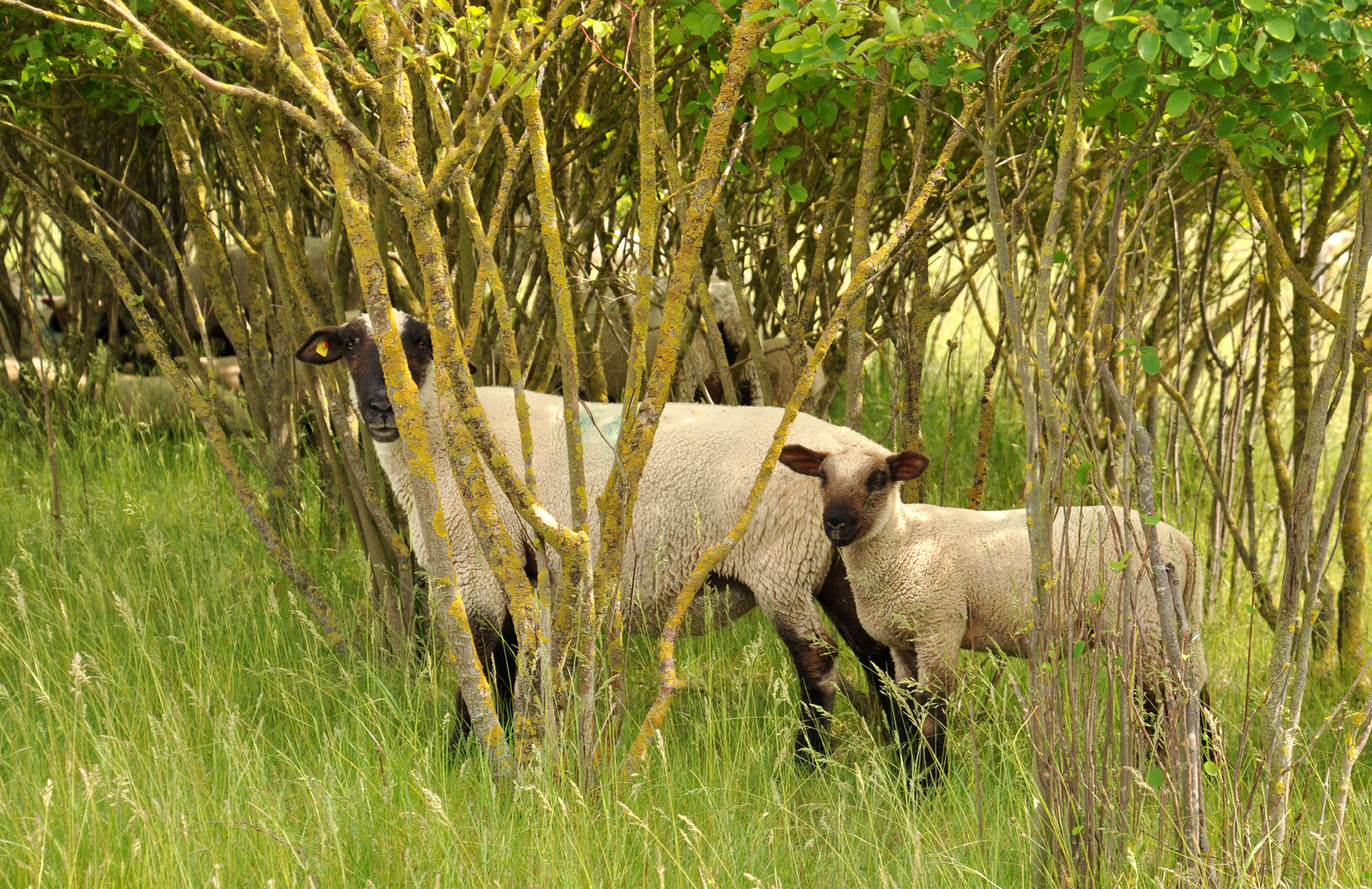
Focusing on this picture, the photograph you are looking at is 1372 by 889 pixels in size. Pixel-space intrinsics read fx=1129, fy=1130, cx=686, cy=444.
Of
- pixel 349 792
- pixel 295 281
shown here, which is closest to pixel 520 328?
pixel 295 281

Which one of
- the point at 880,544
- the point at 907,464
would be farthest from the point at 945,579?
the point at 907,464

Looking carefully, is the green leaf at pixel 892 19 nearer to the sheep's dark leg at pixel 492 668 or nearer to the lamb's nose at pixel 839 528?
the lamb's nose at pixel 839 528

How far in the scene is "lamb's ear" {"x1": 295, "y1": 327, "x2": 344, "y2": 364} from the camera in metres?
3.99

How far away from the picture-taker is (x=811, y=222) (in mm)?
5707

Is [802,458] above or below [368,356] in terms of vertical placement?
below

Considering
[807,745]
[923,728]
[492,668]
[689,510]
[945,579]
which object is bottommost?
[807,745]

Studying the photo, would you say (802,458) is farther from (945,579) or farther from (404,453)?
(404,453)

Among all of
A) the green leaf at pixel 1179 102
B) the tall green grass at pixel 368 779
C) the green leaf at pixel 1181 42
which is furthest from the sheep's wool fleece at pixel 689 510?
the green leaf at pixel 1181 42

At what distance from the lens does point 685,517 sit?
4.11m

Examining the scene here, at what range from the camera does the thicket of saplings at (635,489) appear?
8.25 ft

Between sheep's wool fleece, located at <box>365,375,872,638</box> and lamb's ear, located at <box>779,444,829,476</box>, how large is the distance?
0.14 m

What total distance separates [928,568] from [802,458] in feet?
1.95

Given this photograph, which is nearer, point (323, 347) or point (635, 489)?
point (635, 489)

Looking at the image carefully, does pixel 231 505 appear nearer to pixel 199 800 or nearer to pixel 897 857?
pixel 199 800
